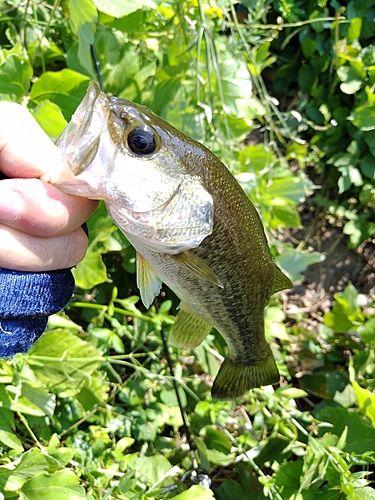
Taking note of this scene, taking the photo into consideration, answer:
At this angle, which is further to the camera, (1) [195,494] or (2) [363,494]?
(2) [363,494]

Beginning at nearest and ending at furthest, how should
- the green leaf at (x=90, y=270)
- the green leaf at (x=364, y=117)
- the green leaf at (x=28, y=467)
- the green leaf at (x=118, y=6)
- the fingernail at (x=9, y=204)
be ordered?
the fingernail at (x=9, y=204)
the green leaf at (x=28, y=467)
the green leaf at (x=118, y=6)
the green leaf at (x=90, y=270)
the green leaf at (x=364, y=117)

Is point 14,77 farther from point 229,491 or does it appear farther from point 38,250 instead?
point 229,491

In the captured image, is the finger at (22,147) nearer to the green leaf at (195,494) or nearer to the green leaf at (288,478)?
the green leaf at (195,494)

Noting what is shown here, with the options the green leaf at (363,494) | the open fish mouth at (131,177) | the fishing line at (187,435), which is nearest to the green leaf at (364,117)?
the fishing line at (187,435)

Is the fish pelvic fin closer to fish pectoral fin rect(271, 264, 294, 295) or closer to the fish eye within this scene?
fish pectoral fin rect(271, 264, 294, 295)

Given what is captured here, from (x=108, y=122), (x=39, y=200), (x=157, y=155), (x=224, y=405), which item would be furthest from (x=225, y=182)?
(x=224, y=405)

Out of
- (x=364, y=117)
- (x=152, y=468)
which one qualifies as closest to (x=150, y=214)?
(x=152, y=468)

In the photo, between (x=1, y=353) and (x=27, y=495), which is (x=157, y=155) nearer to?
(x=1, y=353)
